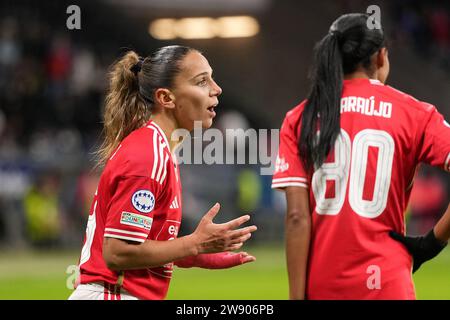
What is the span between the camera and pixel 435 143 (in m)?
3.86

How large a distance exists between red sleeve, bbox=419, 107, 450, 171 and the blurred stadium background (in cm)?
924

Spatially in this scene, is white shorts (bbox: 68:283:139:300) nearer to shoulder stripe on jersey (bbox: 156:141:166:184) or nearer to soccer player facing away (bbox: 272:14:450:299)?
shoulder stripe on jersey (bbox: 156:141:166:184)

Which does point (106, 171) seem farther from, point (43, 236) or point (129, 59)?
point (43, 236)

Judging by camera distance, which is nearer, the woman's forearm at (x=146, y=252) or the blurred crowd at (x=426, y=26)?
the woman's forearm at (x=146, y=252)

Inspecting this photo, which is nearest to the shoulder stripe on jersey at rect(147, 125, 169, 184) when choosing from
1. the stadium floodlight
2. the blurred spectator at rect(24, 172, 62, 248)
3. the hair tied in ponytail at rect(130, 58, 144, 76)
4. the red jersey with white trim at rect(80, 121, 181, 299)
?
the red jersey with white trim at rect(80, 121, 181, 299)

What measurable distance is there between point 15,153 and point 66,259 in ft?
11.4

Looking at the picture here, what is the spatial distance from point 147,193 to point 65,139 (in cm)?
1587

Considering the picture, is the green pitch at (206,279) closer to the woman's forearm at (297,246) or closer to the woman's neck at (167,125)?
the woman's neck at (167,125)

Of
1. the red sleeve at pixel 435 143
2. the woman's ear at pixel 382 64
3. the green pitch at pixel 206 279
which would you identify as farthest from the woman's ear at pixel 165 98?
the green pitch at pixel 206 279

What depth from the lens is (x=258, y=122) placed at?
23.1 m

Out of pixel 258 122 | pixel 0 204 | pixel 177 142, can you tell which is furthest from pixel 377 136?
pixel 258 122

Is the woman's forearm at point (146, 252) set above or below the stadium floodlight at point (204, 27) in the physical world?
below

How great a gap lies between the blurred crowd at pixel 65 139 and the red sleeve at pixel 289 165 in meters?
13.6

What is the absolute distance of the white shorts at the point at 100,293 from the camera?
4.12 metres
